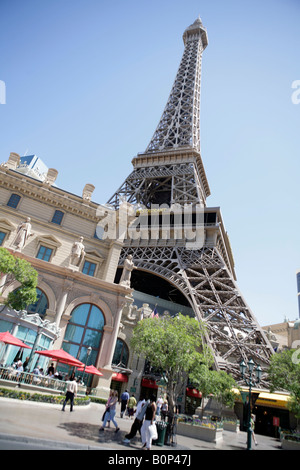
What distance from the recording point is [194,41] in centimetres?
8725

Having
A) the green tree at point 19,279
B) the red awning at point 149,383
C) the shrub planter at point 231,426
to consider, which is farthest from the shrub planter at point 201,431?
the red awning at point 149,383

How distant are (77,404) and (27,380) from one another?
3.11m

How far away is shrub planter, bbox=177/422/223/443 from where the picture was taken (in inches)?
651

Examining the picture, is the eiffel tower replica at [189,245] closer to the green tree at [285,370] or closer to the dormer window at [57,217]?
the green tree at [285,370]

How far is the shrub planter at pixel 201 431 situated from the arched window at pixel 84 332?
9058mm

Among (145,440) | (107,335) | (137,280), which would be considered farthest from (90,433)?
(137,280)

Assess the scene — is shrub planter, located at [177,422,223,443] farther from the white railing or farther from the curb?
the curb

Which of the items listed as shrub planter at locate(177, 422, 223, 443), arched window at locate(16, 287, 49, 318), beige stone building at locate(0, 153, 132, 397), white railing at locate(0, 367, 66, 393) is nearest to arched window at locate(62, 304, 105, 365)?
beige stone building at locate(0, 153, 132, 397)

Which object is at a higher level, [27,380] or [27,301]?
[27,301]

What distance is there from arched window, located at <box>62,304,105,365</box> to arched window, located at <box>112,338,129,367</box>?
7.53 meters

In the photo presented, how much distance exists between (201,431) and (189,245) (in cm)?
2822

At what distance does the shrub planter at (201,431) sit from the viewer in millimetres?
16547

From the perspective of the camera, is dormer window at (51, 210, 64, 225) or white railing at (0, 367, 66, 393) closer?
white railing at (0, 367, 66, 393)
